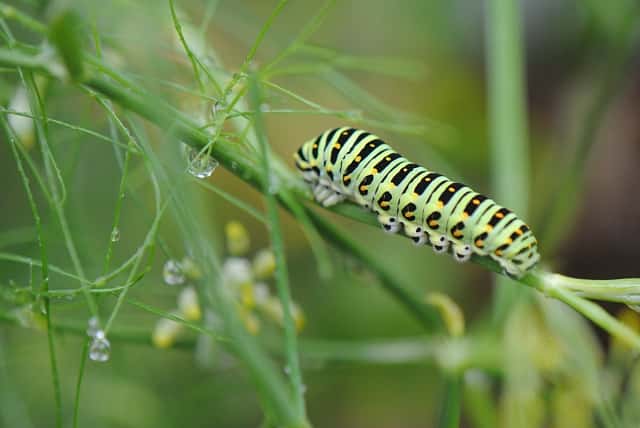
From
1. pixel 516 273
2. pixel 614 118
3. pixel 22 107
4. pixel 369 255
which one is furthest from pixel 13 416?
pixel 614 118

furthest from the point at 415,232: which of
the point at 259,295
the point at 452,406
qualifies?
the point at 259,295

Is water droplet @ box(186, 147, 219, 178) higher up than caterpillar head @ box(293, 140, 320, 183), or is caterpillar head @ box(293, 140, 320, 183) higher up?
caterpillar head @ box(293, 140, 320, 183)

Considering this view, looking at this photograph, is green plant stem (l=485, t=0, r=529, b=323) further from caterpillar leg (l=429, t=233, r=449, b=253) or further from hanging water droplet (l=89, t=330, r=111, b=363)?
hanging water droplet (l=89, t=330, r=111, b=363)

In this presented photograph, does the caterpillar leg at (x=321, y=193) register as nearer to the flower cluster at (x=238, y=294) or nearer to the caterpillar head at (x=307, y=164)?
the caterpillar head at (x=307, y=164)

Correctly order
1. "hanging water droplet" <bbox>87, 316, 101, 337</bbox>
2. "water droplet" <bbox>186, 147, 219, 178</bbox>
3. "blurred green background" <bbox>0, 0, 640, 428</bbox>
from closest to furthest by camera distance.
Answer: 1. "water droplet" <bbox>186, 147, 219, 178</bbox>
2. "hanging water droplet" <bbox>87, 316, 101, 337</bbox>
3. "blurred green background" <bbox>0, 0, 640, 428</bbox>

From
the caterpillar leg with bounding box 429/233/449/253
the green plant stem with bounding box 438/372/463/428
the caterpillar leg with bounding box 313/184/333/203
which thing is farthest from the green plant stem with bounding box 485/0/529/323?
the caterpillar leg with bounding box 313/184/333/203

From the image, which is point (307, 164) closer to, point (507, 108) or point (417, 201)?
point (417, 201)

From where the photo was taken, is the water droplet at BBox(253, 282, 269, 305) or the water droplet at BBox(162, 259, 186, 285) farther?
the water droplet at BBox(253, 282, 269, 305)
